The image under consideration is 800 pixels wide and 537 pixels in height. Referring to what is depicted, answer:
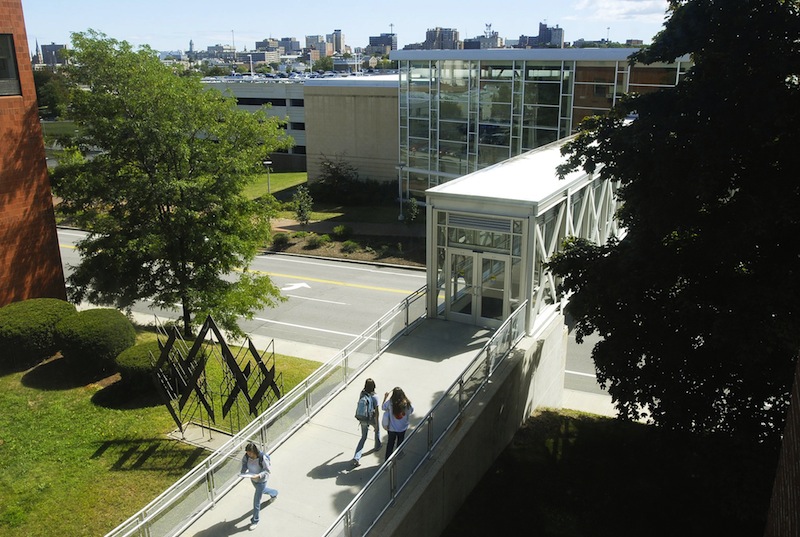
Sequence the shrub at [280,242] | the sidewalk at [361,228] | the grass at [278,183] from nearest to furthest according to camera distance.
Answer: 1. the shrub at [280,242]
2. the sidewalk at [361,228]
3. the grass at [278,183]

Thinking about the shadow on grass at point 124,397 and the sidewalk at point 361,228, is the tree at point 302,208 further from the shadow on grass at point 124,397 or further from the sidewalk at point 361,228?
the shadow on grass at point 124,397

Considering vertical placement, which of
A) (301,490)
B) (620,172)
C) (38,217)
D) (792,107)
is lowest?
(301,490)

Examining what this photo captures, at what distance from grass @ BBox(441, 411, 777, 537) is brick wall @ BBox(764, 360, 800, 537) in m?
3.40

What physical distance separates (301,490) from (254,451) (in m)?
1.21

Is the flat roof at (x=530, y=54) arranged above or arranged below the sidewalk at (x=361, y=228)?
above

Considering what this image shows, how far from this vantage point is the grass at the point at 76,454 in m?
11.1

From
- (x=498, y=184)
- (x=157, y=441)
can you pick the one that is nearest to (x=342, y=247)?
(x=498, y=184)

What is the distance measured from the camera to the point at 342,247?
33.5 m

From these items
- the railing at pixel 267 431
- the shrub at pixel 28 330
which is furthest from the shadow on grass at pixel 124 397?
the railing at pixel 267 431

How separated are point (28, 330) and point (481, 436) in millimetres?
11829

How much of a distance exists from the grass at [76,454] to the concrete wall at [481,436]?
4.78m

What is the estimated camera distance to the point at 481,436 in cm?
1238

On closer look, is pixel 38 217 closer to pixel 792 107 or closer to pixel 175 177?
pixel 175 177

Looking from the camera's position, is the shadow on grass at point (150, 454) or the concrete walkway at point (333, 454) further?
the shadow on grass at point (150, 454)
